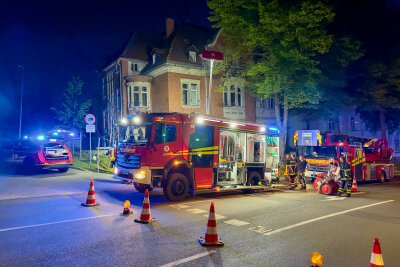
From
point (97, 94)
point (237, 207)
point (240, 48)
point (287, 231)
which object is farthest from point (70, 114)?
point (287, 231)

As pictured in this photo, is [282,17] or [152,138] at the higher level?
[282,17]

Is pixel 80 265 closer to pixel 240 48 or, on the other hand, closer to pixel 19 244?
pixel 19 244

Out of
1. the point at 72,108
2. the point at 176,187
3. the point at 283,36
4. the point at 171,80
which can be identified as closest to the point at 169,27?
the point at 171,80

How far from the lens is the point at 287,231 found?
6.67 metres

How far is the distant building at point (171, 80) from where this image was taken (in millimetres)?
25562

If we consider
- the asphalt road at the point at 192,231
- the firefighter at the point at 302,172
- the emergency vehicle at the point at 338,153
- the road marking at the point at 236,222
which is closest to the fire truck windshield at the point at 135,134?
the asphalt road at the point at 192,231

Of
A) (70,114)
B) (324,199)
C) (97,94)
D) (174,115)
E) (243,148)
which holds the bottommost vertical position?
(324,199)

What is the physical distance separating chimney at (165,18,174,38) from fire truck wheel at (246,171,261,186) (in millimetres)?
20193

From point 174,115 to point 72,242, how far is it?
5.55 meters

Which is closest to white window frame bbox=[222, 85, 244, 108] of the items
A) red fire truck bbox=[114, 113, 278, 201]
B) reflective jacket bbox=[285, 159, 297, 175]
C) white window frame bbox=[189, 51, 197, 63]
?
white window frame bbox=[189, 51, 197, 63]

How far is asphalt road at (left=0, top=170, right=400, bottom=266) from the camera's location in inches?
197

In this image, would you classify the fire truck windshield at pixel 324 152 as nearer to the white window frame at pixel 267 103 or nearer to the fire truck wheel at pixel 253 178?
the fire truck wheel at pixel 253 178

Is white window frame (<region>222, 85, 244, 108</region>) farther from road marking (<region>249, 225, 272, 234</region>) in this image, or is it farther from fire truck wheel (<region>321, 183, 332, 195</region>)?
road marking (<region>249, 225, 272, 234</region>)

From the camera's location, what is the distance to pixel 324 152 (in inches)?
643
